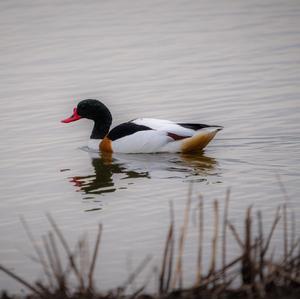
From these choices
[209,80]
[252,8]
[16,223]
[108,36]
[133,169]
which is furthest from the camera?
[252,8]

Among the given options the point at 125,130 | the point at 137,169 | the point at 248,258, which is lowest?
the point at 137,169

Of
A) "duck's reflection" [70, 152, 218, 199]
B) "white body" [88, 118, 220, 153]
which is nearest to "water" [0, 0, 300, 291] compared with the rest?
"duck's reflection" [70, 152, 218, 199]

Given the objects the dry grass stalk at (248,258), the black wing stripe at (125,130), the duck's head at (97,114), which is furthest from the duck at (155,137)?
the dry grass stalk at (248,258)

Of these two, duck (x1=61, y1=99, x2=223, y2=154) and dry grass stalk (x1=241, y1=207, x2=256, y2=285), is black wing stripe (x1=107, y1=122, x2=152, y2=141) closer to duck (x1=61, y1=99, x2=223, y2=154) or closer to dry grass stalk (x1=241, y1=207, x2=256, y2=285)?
duck (x1=61, y1=99, x2=223, y2=154)

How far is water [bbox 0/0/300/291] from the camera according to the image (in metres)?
8.12

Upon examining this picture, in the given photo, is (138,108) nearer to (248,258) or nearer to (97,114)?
(97,114)

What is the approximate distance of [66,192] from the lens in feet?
30.9

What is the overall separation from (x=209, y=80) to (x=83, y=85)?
92.3 inches

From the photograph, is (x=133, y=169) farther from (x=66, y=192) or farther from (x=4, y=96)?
(x=4, y=96)

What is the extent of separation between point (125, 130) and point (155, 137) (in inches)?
19.8

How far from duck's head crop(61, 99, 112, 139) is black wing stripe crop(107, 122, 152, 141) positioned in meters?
0.74

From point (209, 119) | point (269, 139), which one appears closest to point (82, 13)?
point (209, 119)

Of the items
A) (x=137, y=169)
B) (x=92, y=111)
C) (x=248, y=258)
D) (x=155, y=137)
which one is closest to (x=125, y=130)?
(x=155, y=137)

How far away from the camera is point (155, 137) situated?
10938 mm
